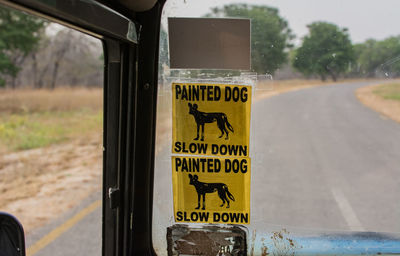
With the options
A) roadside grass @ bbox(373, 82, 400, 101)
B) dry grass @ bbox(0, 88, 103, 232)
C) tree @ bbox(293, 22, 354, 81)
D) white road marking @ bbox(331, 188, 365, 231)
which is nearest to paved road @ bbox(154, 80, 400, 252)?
white road marking @ bbox(331, 188, 365, 231)

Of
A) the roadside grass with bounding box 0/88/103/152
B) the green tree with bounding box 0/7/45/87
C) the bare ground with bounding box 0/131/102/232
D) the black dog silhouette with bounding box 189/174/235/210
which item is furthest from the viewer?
the bare ground with bounding box 0/131/102/232

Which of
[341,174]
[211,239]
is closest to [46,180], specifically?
[341,174]

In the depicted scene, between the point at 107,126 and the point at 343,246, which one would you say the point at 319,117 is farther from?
the point at 107,126

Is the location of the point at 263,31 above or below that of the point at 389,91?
above

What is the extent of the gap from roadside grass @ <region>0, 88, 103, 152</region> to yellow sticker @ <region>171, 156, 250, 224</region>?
10.6ft

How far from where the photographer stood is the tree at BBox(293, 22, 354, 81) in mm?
1738

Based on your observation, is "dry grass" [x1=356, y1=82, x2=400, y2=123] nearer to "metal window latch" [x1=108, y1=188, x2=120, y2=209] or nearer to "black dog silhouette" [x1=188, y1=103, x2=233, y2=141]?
"black dog silhouette" [x1=188, y1=103, x2=233, y2=141]

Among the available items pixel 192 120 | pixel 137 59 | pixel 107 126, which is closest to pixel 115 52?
pixel 137 59

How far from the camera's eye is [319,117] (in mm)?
3369

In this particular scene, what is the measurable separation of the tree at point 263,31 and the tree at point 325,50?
11cm

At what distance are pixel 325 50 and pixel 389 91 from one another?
0.40 m

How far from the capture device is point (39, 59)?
566cm

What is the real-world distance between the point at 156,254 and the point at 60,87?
2.93 m

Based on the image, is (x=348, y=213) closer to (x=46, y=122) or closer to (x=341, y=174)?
(x=341, y=174)
